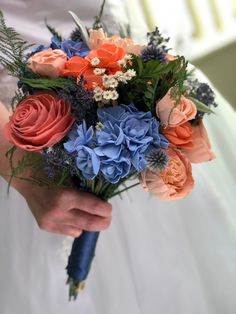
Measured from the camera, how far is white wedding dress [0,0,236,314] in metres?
0.83

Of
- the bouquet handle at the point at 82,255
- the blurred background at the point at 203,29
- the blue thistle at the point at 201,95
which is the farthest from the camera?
the blurred background at the point at 203,29

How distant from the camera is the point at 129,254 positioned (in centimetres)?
85

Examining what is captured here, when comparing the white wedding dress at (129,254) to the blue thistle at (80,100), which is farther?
the white wedding dress at (129,254)

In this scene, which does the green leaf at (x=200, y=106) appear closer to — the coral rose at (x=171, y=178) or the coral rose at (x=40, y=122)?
the coral rose at (x=171, y=178)

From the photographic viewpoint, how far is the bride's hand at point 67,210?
67cm

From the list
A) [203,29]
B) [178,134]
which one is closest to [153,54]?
[178,134]

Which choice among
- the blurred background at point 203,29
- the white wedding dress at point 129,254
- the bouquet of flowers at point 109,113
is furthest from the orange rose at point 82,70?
the blurred background at point 203,29

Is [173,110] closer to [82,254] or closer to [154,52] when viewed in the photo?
[154,52]

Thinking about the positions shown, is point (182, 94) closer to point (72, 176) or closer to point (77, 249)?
Answer: point (72, 176)

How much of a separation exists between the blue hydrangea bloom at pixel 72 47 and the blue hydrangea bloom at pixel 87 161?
15cm

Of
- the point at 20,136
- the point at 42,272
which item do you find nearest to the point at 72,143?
the point at 20,136

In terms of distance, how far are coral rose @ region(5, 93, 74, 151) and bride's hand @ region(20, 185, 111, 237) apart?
0.12 meters

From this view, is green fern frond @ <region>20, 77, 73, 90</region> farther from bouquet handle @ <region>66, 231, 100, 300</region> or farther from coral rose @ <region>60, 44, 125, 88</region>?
bouquet handle @ <region>66, 231, 100, 300</region>

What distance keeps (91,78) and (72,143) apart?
0.08m
